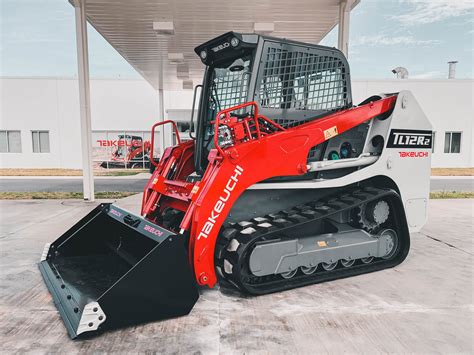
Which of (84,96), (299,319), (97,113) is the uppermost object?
(97,113)

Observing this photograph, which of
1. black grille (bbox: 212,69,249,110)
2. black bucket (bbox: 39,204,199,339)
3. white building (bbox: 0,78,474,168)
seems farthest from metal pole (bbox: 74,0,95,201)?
white building (bbox: 0,78,474,168)

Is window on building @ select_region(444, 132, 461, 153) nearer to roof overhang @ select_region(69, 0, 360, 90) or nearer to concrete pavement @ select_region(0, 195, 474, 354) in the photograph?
roof overhang @ select_region(69, 0, 360, 90)

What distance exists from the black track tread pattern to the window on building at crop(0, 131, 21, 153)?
2135 centimetres

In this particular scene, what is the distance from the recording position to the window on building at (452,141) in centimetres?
2123

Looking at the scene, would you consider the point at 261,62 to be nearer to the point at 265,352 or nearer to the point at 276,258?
the point at 276,258

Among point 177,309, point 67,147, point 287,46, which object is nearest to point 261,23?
point 287,46

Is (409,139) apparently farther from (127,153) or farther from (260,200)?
(127,153)

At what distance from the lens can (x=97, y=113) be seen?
20.6m

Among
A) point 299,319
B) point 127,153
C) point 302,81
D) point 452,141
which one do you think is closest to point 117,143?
point 127,153

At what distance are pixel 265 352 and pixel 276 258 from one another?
1086mm

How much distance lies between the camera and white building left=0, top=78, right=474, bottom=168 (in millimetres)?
20578

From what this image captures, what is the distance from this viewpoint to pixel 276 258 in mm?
3553

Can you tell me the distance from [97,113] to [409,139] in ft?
63.4

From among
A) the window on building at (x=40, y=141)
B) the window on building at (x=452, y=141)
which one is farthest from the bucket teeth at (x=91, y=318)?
the window on building at (x=452, y=141)
